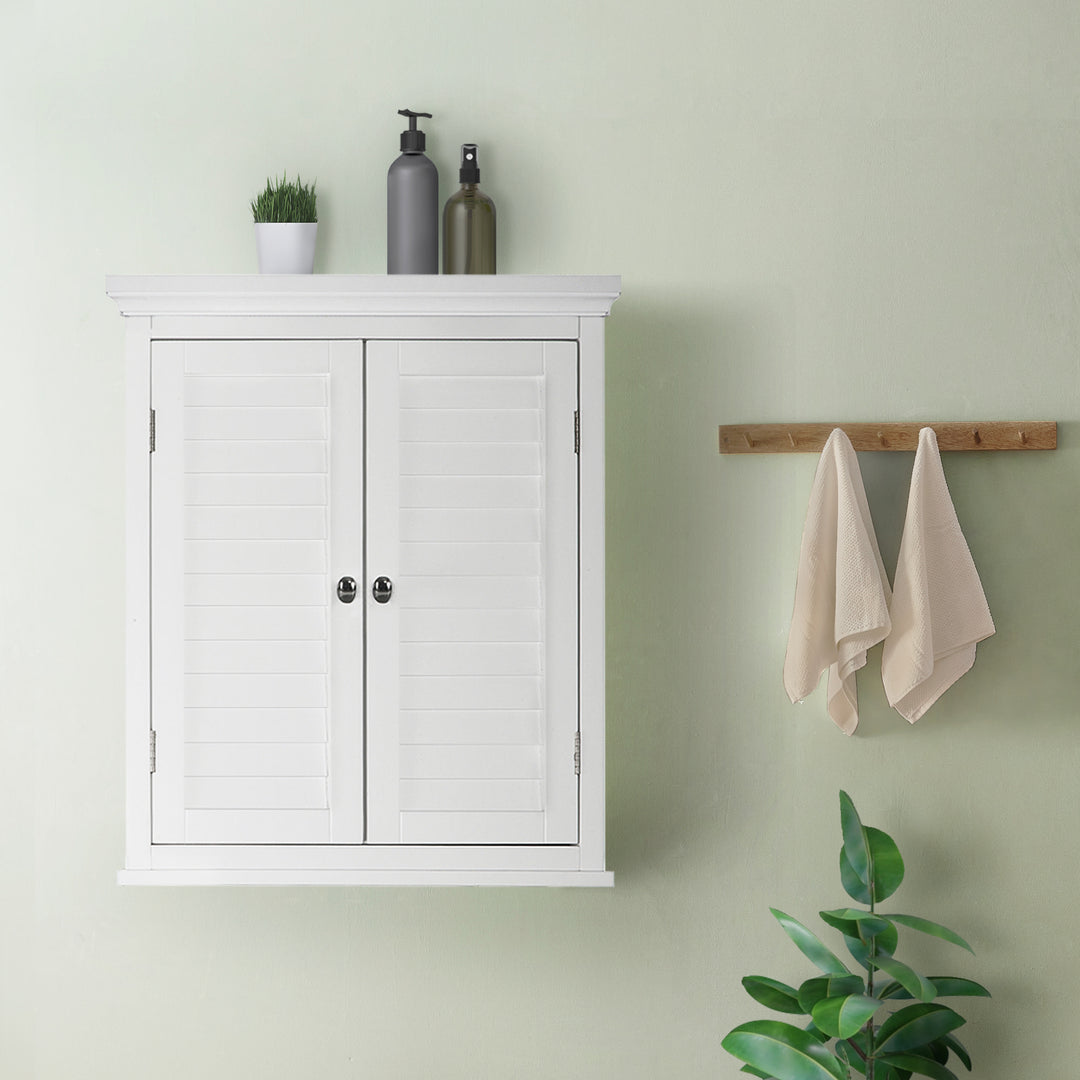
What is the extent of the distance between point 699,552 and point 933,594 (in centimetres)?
38

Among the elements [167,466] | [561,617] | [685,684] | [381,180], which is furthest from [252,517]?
[685,684]

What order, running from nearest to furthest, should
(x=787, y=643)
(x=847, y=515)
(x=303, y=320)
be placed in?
1. (x=303, y=320)
2. (x=847, y=515)
3. (x=787, y=643)

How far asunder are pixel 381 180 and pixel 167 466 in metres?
0.63

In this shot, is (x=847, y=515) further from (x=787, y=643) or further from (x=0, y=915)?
(x=0, y=915)

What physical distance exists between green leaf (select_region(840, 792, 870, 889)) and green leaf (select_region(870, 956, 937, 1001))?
130 millimetres

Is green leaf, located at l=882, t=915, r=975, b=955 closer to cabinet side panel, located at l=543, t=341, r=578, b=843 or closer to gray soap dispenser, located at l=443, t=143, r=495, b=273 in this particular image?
cabinet side panel, located at l=543, t=341, r=578, b=843

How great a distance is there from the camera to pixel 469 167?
164cm

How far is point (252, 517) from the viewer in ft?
4.86

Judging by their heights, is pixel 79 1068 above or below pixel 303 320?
below

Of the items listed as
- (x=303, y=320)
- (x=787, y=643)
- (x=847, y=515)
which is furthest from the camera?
(x=787, y=643)

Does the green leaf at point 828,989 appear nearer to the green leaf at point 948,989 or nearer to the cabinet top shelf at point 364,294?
the green leaf at point 948,989

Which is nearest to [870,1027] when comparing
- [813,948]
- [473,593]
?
[813,948]

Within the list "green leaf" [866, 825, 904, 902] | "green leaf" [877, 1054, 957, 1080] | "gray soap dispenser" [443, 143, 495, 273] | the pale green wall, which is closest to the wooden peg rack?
the pale green wall

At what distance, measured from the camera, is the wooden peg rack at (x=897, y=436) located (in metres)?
1.68
